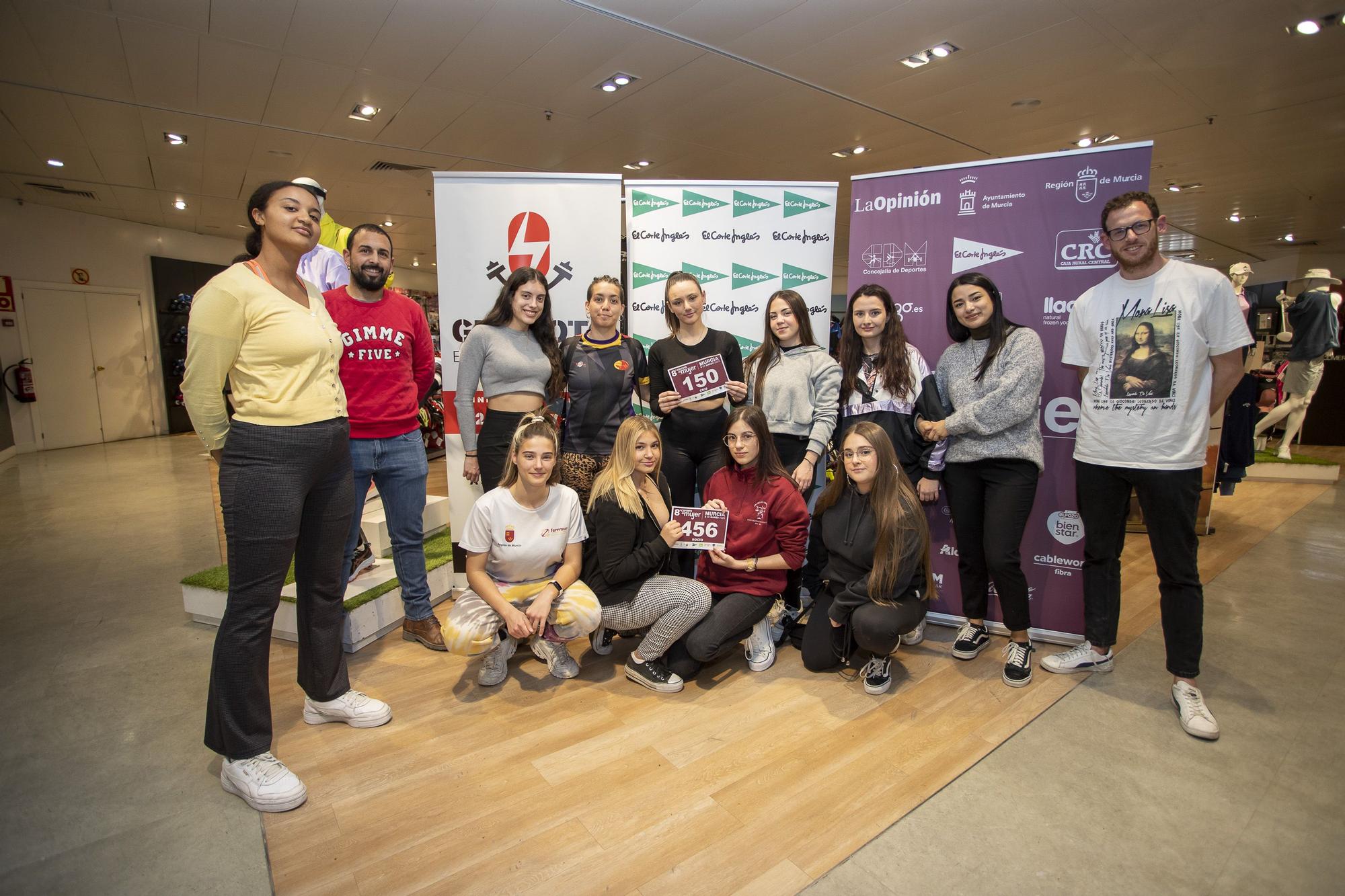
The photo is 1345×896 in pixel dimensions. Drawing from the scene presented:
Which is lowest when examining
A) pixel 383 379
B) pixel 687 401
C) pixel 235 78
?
pixel 687 401

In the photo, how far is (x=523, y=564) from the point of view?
2.56 meters

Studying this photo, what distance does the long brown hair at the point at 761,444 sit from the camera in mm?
2727

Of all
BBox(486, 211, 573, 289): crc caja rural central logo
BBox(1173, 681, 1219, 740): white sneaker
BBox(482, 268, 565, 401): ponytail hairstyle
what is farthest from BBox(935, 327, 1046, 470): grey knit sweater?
BBox(486, 211, 573, 289): crc caja rural central logo

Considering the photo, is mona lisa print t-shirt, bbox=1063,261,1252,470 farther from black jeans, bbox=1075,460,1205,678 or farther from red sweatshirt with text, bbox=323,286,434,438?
red sweatshirt with text, bbox=323,286,434,438

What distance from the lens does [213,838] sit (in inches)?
70.5

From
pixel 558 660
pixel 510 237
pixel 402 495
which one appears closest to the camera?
pixel 558 660

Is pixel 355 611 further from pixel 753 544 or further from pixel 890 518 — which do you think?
pixel 890 518

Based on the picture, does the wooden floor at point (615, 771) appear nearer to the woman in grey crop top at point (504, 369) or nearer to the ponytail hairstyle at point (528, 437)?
the ponytail hairstyle at point (528, 437)

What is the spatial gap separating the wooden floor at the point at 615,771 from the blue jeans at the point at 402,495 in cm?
31

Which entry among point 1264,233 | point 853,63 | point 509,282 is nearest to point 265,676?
point 509,282

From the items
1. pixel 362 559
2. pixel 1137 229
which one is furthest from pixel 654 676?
pixel 1137 229

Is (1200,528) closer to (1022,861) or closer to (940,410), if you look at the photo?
(940,410)

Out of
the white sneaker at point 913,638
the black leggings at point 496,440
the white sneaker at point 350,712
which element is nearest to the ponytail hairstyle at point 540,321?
the black leggings at point 496,440

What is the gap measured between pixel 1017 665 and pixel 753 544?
45.2 inches
